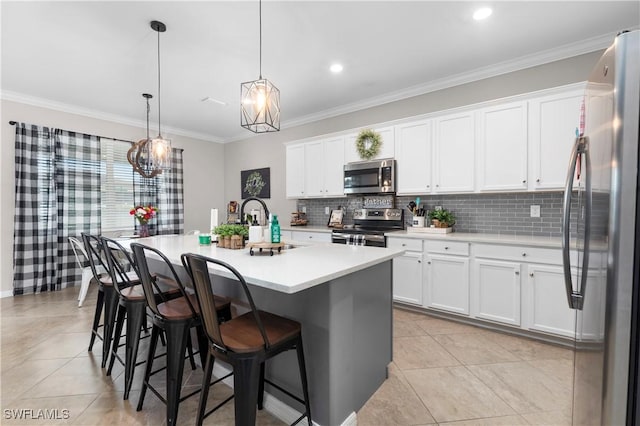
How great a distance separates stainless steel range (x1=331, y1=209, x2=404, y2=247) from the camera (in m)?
3.62

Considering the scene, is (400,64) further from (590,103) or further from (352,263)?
(352,263)

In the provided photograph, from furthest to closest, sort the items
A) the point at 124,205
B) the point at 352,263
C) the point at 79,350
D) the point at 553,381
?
the point at 124,205 → the point at 79,350 → the point at 553,381 → the point at 352,263

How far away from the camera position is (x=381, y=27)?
102 inches

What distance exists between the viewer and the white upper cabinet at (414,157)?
353 centimetres

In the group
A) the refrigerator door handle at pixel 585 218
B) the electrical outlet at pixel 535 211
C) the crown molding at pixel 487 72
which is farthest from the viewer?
the electrical outlet at pixel 535 211

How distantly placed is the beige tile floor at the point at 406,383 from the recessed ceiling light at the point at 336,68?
2893 mm

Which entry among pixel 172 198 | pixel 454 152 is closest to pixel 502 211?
pixel 454 152

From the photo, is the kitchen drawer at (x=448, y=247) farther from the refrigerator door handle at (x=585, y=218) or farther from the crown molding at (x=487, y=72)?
the crown molding at (x=487, y=72)

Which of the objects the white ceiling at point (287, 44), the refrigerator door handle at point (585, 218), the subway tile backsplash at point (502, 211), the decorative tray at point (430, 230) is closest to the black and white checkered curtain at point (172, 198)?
the white ceiling at point (287, 44)

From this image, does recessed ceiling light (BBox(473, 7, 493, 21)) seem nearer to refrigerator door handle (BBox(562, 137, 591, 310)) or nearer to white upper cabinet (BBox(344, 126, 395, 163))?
white upper cabinet (BBox(344, 126, 395, 163))

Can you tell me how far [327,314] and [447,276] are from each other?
210 centimetres

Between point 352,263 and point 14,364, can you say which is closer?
point 352,263

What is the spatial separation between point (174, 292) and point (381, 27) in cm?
275

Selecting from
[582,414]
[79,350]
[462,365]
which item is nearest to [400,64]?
[462,365]
